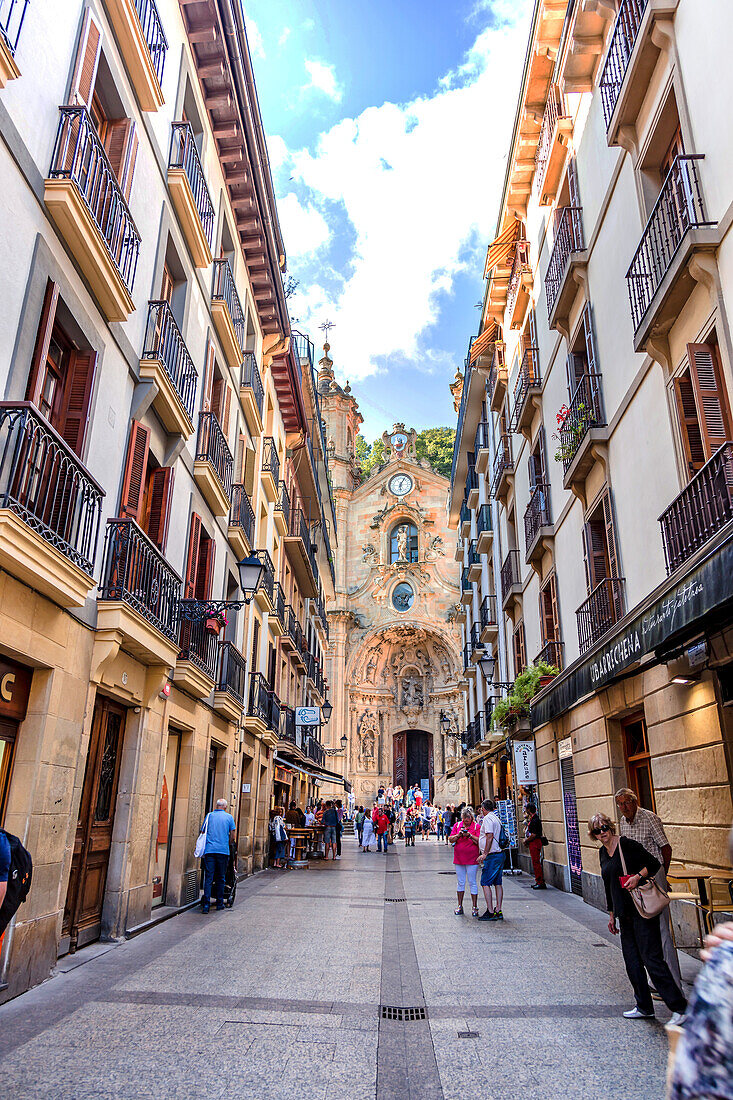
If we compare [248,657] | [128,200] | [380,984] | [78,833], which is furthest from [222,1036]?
[248,657]

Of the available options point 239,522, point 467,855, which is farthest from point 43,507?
point 239,522

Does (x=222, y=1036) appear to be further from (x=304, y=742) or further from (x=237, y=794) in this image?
(x=304, y=742)

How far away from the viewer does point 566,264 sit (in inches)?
525

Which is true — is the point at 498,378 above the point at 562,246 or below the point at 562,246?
above

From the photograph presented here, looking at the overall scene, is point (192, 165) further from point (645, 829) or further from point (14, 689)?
point (645, 829)

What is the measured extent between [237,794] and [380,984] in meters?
10.3

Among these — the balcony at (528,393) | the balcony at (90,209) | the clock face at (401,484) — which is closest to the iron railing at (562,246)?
the balcony at (528,393)

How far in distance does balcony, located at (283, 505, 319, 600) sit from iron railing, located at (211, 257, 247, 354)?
29.2 ft

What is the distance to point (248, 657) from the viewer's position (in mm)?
17828

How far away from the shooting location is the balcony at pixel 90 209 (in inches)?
264

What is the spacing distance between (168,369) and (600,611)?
24.2 ft

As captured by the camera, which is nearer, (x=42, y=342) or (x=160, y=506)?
(x=42, y=342)

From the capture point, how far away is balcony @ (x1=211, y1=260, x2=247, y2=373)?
45.1 ft

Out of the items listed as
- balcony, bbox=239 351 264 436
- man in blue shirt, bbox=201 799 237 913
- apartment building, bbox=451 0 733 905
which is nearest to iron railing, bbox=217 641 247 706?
man in blue shirt, bbox=201 799 237 913
